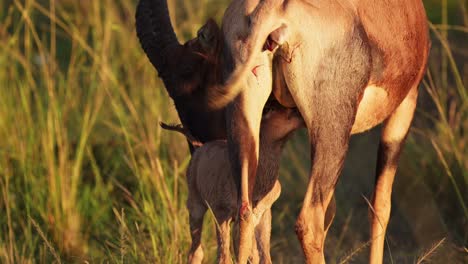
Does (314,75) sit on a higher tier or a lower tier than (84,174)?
higher

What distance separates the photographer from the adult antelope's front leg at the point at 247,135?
4.21 m

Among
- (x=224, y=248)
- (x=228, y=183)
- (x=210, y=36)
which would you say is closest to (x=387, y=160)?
(x=228, y=183)

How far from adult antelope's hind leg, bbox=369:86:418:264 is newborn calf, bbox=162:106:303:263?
0.55 m

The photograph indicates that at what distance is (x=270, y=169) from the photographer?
4844mm

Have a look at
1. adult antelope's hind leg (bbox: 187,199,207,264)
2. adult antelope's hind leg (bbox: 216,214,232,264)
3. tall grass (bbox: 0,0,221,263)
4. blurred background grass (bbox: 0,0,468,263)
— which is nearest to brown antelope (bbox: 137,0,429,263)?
adult antelope's hind leg (bbox: 216,214,232,264)

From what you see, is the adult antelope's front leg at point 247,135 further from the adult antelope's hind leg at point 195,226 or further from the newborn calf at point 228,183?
the adult antelope's hind leg at point 195,226

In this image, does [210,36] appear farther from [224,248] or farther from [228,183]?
[224,248]

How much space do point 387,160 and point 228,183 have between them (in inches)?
35.2

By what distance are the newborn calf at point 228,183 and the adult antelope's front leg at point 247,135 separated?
297 millimetres

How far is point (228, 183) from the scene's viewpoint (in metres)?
4.81

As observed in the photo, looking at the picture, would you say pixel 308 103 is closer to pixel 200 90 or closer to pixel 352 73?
pixel 352 73

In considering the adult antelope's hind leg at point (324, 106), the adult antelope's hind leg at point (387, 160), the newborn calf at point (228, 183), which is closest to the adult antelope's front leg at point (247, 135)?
the adult antelope's hind leg at point (324, 106)

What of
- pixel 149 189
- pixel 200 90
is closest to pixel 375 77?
pixel 200 90

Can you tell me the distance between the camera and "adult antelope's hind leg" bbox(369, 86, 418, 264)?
511 centimetres
